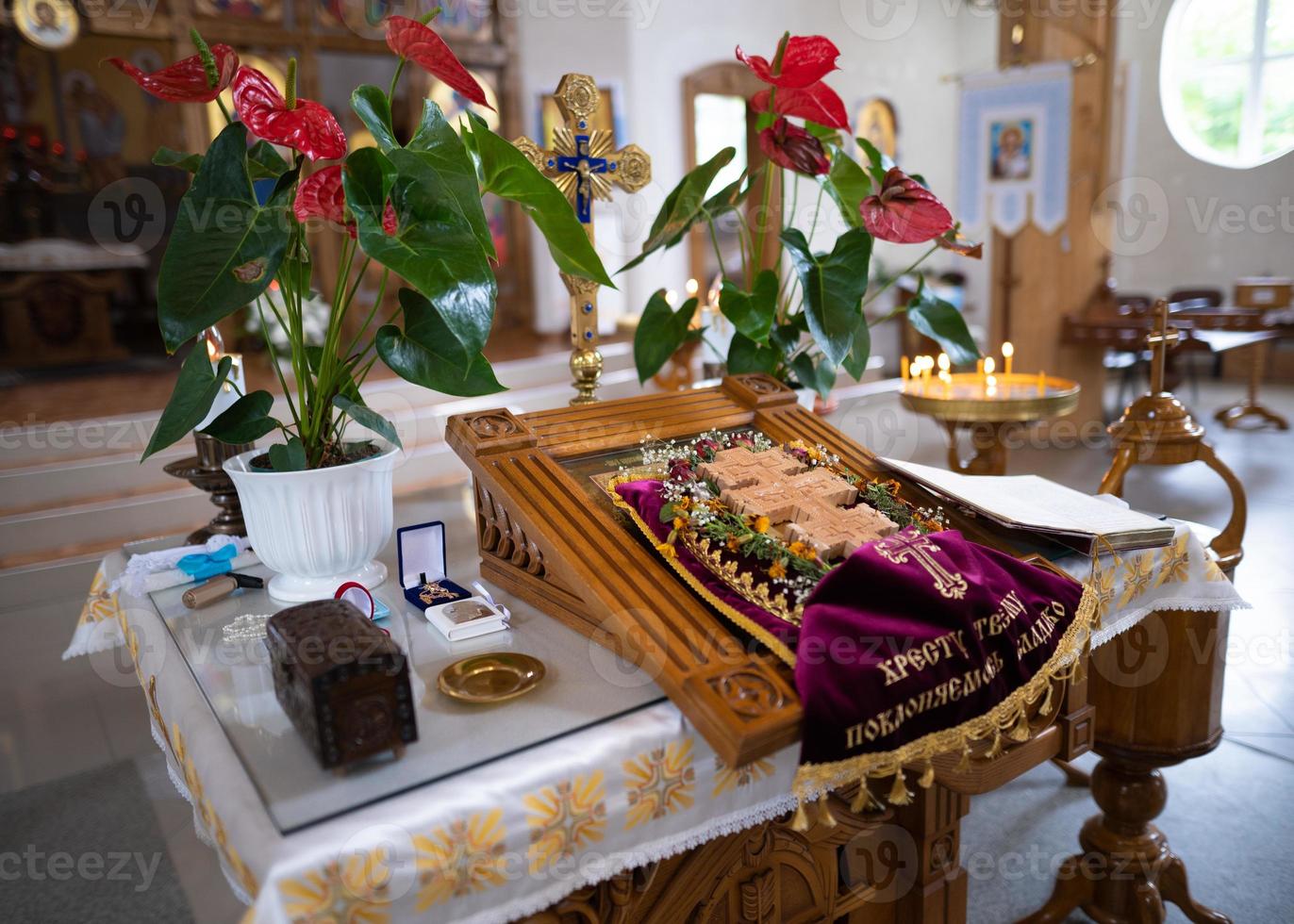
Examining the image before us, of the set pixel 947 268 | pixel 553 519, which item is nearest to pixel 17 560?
pixel 553 519

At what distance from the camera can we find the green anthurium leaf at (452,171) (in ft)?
3.74

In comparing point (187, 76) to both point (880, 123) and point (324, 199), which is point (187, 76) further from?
point (880, 123)

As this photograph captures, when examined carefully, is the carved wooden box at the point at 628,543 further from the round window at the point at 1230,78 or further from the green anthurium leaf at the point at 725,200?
the round window at the point at 1230,78

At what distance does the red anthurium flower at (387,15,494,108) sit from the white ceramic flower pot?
554 millimetres

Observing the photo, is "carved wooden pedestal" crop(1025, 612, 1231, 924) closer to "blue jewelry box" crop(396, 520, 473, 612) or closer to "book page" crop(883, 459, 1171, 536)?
"book page" crop(883, 459, 1171, 536)

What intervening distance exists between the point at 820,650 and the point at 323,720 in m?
0.53

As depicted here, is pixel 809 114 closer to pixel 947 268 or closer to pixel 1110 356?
pixel 1110 356

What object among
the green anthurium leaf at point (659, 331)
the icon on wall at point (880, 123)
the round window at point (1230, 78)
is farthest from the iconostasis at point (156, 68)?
the round window at point (1230, 78)

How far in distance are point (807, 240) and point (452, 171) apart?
0.96 m

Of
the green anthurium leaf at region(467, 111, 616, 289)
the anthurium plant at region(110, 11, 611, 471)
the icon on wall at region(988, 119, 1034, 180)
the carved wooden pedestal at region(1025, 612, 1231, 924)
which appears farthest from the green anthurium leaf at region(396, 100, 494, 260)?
the icon on wall at region(988, 119, 1034, 180)

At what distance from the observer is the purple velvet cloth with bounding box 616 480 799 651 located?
1.11 m

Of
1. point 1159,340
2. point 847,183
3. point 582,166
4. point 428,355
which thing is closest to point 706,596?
point 428,355

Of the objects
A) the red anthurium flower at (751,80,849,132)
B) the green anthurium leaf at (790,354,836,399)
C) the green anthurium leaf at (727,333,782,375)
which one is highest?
the red anthurium flower at (751,80,849,132)

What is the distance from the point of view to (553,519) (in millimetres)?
1294
